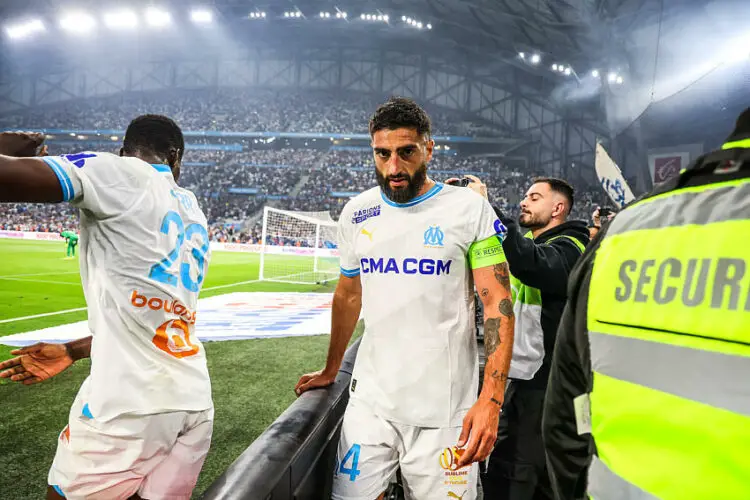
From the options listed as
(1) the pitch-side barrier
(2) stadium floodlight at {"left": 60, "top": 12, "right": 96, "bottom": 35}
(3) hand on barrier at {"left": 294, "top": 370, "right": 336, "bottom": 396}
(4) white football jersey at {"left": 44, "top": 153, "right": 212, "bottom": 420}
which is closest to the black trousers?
(1) the pitch-side barrier

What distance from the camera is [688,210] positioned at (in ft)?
2.68

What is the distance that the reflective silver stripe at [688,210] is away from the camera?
0.76m

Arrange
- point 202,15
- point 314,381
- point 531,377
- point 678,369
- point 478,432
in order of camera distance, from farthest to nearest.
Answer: point 202,15
point 531,377
point 314,381
point 478,432
point 678,369

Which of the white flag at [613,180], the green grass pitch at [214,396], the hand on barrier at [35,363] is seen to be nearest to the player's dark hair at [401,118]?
the hand on barrier at [35,363]

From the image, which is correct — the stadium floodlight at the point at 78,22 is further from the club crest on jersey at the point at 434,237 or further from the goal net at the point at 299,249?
the club crest on jersey at the point at 434,237

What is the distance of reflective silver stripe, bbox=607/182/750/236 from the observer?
0.76m

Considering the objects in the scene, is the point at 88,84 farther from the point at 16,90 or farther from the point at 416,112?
the point at 416,112

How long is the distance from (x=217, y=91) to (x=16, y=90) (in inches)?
789

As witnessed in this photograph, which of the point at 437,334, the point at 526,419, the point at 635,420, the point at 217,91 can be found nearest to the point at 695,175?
the point at 635,420

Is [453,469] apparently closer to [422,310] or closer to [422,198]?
[422,310]

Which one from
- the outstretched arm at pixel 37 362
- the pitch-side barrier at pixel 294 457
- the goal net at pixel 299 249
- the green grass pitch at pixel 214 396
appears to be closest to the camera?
the pitch-side barrier at pixel 294 457

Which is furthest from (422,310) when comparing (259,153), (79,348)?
(259,153)

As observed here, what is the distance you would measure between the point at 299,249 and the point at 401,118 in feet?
81.8

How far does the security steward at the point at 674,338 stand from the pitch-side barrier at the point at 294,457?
1188 millimetres
